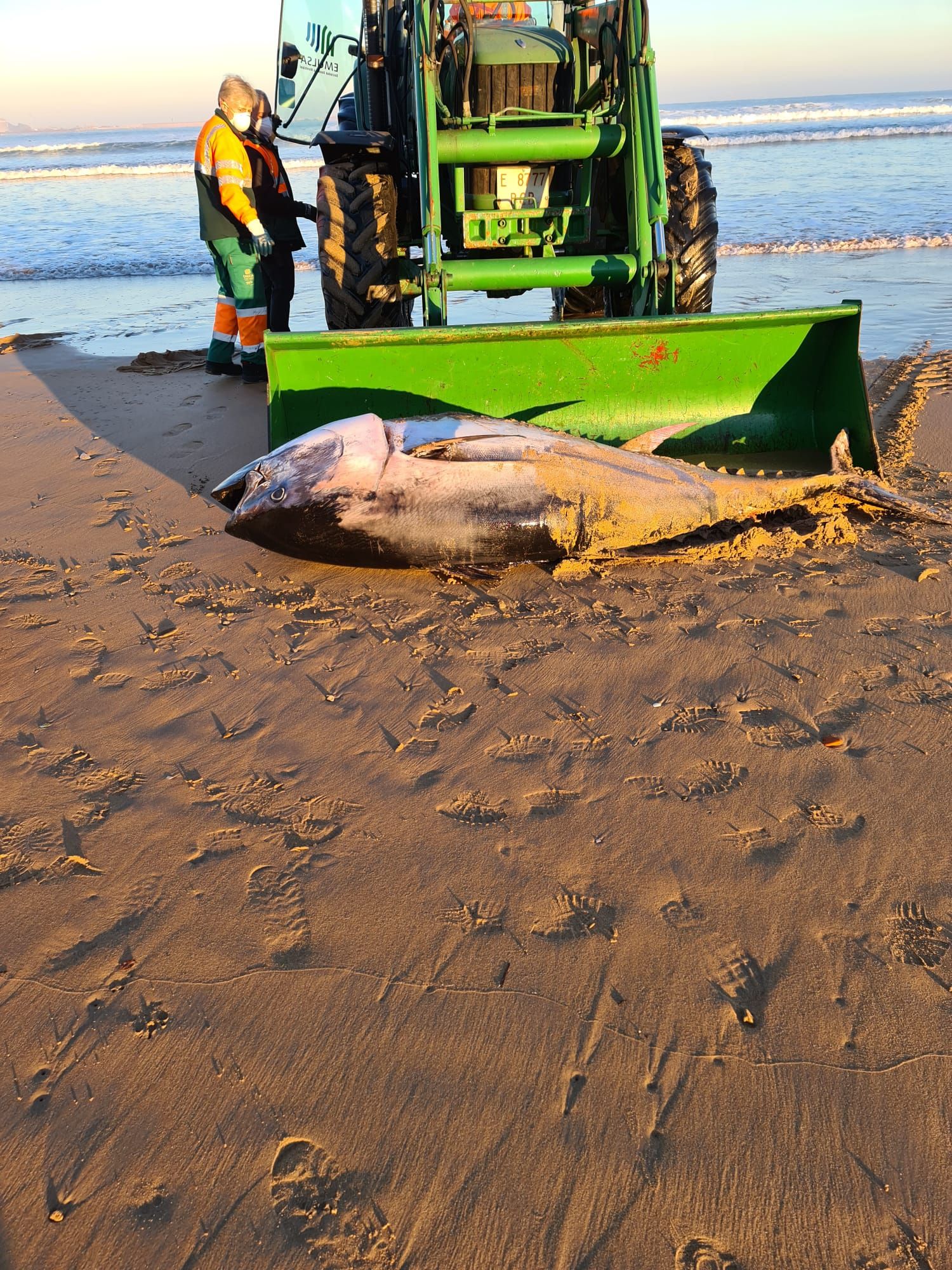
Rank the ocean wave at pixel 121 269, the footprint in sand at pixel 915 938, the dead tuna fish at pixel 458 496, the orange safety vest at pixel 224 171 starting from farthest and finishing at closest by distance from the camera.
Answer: the ocean wave at pixel 121 269
the orange safety vest at pixel 224 171
the dead tuna fish at pixel 458 496
the footprint in sand at pixel 915 938

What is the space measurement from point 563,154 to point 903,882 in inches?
188

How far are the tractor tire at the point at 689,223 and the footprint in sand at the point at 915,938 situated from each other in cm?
461

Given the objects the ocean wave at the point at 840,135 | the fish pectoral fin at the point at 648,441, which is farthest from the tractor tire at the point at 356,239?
the ocean wave at the point at 840,135

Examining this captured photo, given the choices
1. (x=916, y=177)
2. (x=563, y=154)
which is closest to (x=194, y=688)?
(x=563, y=154)

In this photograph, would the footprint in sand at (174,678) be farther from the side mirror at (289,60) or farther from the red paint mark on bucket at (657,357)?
the side mirror at (289,60)

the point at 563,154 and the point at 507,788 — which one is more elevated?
the point at 563,154

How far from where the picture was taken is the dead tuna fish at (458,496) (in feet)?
12.7

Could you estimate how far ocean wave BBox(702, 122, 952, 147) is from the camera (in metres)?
27.9

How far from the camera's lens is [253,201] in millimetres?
7371

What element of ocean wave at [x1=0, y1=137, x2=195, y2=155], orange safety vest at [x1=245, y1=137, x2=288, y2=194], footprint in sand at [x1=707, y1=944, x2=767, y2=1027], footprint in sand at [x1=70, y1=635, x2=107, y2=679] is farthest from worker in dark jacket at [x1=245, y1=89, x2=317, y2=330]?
ocean wave at [x1=0, y1=137, x2=195, y2=155]

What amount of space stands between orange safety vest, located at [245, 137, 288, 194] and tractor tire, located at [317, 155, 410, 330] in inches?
72.4

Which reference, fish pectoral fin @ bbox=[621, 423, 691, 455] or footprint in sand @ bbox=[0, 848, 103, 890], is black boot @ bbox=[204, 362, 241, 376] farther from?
footprint in sand @ bbox=[0, 848, 103, 890]

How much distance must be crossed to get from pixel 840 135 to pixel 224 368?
28.4m

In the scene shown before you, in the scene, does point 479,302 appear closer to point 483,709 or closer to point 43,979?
point 483,709
